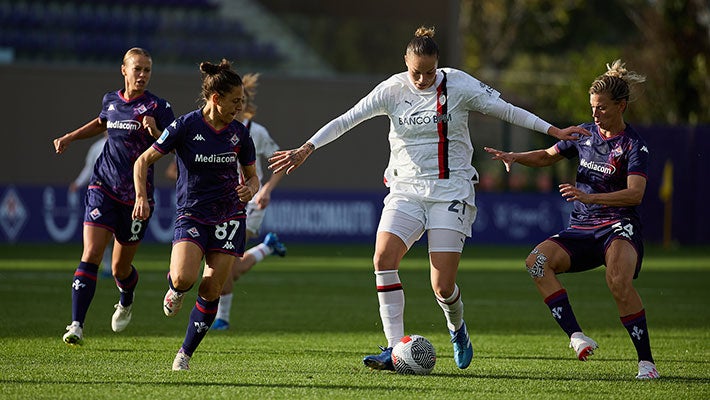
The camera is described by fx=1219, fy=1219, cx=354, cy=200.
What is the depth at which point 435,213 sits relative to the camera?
27.7 ft

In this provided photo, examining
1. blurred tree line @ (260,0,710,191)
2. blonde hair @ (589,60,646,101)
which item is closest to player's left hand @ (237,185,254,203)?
blonde hair @ (589,60,646,101)

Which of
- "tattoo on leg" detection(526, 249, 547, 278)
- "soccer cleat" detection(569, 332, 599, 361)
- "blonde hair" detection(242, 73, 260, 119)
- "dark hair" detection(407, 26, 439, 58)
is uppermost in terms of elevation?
"dark hair" detection(407, 26, 439, 58)

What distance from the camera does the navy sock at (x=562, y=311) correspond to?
8578mm

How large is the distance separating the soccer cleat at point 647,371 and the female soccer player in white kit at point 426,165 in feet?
3.93

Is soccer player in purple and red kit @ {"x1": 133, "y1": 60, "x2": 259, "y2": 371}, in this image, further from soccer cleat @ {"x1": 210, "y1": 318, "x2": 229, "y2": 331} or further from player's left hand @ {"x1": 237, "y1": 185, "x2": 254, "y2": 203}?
soccer cleat @ {"x1": 210, "y1": 318, "x2": 229, "y2": 331}

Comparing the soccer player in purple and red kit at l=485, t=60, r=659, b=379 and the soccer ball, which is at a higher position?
the soccer player in purple and red kit at l=485, t=60, r=659, b=379

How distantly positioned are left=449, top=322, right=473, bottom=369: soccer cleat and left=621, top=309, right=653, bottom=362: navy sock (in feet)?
3.69

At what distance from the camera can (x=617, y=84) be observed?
8.49m

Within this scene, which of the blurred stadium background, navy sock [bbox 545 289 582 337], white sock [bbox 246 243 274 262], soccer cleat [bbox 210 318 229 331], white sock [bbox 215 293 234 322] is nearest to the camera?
navy sock [bbox 545 289 582 337]

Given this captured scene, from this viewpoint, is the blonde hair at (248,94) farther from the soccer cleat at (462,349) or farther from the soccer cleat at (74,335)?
the soccer cleat at (462,349)

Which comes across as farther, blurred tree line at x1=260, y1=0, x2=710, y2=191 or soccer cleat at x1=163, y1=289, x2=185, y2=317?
blurred tree line at x1=260, y1=0, x2=710, y2=191

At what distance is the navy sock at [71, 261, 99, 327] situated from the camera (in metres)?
9.55

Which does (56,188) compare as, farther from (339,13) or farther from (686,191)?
(686,191)

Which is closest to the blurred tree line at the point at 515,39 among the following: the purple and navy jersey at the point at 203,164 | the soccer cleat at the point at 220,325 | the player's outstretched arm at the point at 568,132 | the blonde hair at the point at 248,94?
the blonde hair at the point at 248,94
